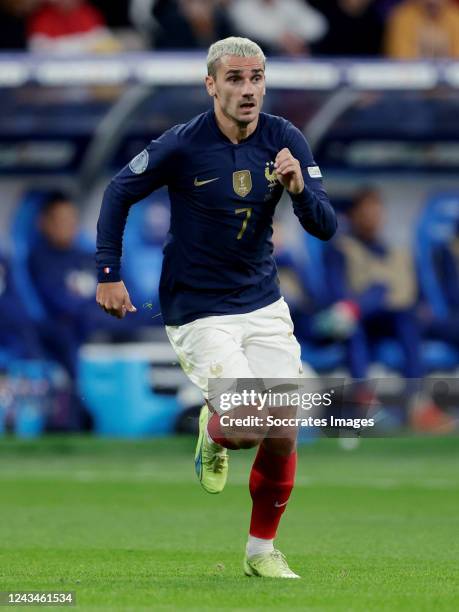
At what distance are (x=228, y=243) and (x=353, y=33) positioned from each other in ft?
36.9

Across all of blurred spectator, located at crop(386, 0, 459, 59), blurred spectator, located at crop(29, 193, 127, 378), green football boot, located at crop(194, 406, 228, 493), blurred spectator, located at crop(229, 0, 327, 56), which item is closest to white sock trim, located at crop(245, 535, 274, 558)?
green football boot, located at crop(194, 406, 228, 493)

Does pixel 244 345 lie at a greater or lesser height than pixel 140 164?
lesser

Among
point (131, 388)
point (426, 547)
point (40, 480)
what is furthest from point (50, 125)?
point (426, 547)

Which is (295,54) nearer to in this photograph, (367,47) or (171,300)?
(367,47)

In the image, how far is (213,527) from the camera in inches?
433

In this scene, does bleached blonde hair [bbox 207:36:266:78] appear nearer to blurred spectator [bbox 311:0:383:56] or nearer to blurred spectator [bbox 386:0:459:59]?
blurred spectator [bbox 386:0:459:59]

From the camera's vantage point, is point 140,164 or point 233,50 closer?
point 233,50

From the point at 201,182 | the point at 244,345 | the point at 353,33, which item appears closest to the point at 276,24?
the point at 353,33

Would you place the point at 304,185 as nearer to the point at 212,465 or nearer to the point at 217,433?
the point at 217,433

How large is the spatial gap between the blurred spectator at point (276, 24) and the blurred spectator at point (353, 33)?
21 cm

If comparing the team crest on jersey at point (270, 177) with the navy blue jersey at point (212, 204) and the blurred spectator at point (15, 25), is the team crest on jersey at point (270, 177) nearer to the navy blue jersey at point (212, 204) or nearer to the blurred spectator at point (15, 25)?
the navy blue jersey at point (212, 204)

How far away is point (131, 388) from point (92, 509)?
5322mm

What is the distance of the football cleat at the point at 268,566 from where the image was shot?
26.4ft

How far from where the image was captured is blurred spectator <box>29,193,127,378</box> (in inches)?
684
